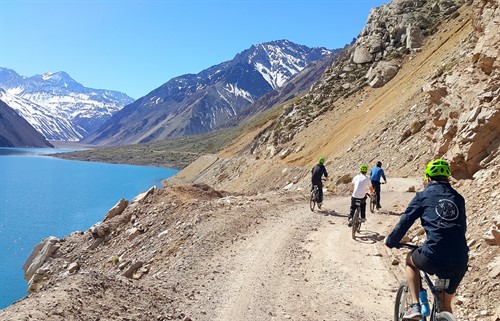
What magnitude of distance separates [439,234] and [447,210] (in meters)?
0.31

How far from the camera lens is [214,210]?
17.5m

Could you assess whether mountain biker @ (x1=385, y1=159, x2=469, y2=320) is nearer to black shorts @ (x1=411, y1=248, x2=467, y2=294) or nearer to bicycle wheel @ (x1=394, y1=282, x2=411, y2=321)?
black shorts @ (x1=411, y1=248, x2=467, y2=294)

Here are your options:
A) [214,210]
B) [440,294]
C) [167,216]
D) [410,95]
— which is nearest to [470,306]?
[440,294]

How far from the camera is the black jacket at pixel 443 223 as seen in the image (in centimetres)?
513

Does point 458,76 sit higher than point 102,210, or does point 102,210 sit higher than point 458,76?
point 102,210

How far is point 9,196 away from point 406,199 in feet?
248

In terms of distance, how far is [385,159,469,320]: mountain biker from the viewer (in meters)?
5.11

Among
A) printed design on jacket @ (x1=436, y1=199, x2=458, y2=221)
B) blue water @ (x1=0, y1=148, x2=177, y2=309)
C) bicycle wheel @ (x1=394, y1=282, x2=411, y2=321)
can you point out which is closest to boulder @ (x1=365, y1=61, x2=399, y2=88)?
blue water @ (x1=0, y1=148, x2=177, y2=309)

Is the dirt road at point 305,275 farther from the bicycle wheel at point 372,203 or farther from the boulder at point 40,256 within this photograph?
the boulder at point 40,256

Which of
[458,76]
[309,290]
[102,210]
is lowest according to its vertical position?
[309,290]

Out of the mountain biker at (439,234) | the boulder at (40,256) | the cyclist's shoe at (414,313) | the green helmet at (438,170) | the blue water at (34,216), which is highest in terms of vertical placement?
the blue water at (34,216)

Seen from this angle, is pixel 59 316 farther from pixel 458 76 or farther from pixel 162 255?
pixel 458 76

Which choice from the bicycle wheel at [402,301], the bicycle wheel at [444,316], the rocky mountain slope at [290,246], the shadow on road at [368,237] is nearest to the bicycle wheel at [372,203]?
the rocky mountain slope at [290,246]

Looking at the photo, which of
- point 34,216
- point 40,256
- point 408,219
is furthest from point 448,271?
point 34,216
